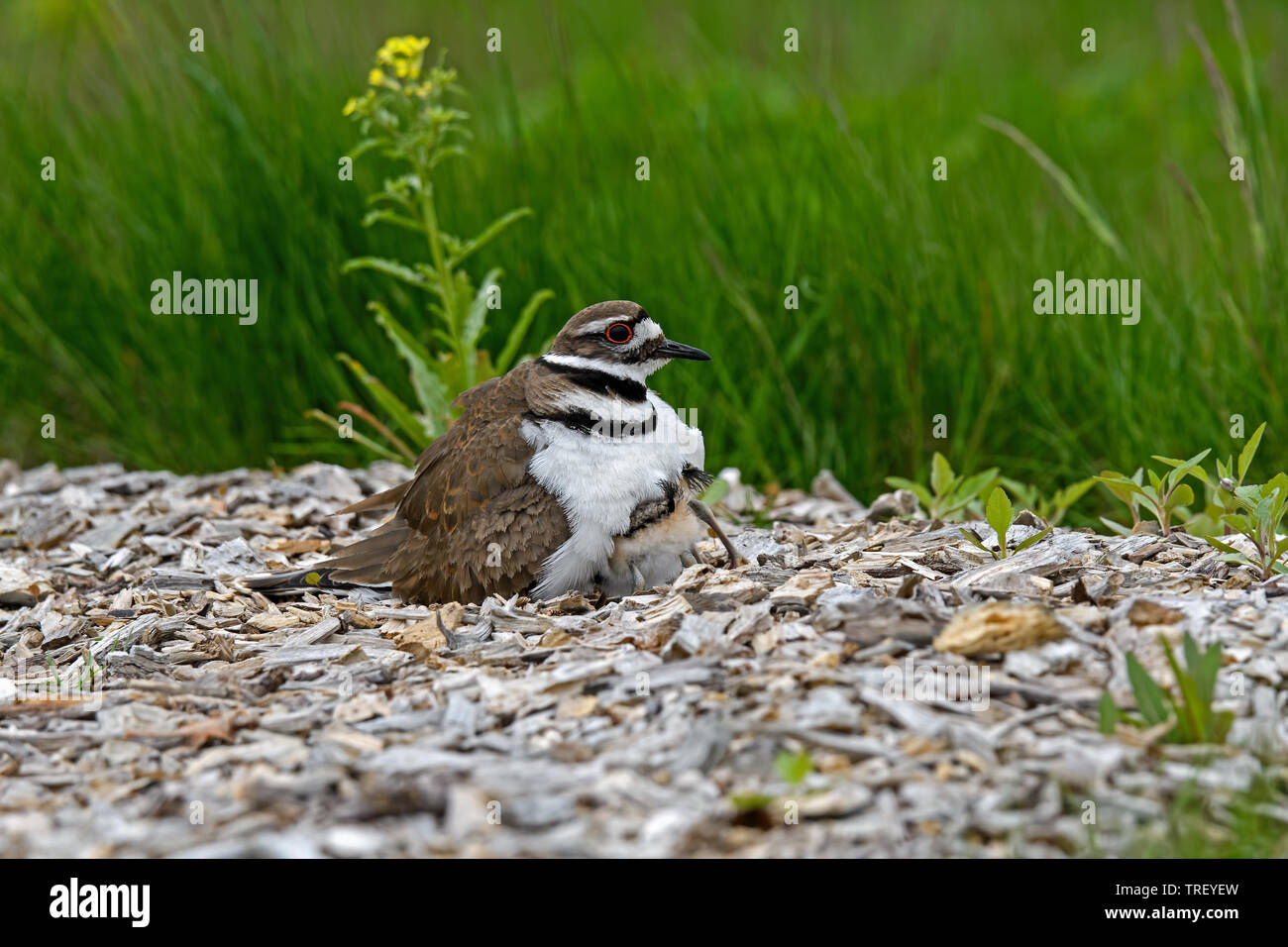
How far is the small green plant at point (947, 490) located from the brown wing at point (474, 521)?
5.17 ft

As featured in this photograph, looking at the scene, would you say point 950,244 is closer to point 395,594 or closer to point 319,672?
point 395,594

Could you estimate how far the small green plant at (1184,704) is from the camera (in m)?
3.32

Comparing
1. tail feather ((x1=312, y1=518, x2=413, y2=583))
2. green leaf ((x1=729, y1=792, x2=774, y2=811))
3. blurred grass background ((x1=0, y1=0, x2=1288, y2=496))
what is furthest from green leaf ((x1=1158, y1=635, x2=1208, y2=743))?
blurred grass background ((x1=0, y1=0, x2=1288, y2=496))

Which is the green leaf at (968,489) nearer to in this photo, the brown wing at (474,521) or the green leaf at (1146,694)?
the brown wing at (474,521)

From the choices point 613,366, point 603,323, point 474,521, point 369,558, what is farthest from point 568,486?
point 369,558

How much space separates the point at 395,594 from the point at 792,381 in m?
2.86

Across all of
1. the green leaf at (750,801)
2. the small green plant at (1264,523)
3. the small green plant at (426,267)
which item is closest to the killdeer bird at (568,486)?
the small green plant at (426,267)

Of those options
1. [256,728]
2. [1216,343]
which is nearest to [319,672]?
[256,728]

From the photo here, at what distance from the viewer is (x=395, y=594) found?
530cm

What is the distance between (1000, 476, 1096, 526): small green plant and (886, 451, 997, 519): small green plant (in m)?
0.24

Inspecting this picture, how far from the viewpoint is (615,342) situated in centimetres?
516

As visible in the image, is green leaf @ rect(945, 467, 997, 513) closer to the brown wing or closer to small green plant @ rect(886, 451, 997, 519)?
small green plant @ rect(886, 451, 997, 519)

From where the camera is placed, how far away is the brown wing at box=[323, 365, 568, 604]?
16.3 feet

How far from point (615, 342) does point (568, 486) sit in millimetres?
605
